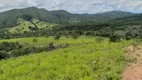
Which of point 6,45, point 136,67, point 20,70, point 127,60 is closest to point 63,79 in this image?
point 20,70

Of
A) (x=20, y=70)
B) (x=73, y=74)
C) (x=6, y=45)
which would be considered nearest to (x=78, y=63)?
(x=73, y=74)

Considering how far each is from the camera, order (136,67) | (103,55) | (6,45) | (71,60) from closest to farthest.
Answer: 1. (136,67)
2. (71,60)
3. (103,55)
4. (6,45)

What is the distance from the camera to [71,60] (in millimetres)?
16203

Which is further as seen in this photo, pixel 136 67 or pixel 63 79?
pixel 136 67

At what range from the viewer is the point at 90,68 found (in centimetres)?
1362

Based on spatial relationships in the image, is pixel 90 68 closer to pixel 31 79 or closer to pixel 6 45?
pixel 31 79

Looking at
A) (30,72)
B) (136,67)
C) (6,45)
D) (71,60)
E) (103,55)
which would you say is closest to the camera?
(30,72)

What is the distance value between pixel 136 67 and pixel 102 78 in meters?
4.30

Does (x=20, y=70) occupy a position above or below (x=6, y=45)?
above

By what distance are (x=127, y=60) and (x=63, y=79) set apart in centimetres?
696

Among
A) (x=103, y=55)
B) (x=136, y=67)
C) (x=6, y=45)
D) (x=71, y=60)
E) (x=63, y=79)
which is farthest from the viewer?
(x=6, y=45)

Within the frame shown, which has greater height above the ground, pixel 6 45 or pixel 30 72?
pixel 30 72

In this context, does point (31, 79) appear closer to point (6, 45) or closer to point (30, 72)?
point (30, 72)

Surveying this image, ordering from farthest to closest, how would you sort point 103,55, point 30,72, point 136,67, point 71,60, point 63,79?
1. point 103,55
2. point 71,60
3. point 136,67
4. point 30,72
5. point 63,79
